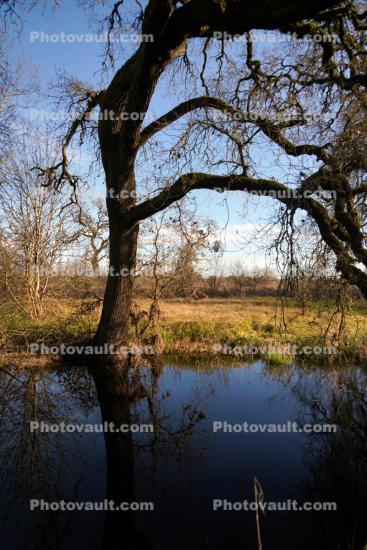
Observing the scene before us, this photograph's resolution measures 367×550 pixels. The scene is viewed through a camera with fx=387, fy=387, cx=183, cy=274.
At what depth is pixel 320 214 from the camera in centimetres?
646

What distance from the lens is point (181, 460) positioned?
5.36 meters

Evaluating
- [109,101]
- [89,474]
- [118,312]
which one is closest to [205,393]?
[118,312]

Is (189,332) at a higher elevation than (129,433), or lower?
higher

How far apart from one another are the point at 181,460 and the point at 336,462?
6.81 ft

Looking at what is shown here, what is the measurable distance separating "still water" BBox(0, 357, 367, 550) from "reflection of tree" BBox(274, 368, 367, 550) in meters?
0.02

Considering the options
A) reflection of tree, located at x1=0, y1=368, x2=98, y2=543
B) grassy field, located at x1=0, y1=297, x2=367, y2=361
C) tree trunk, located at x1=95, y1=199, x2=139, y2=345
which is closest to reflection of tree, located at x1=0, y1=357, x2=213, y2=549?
reflection of tree, located at x1=0, y1=368, x2=98, y2=543

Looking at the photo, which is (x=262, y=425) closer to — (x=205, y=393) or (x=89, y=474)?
(x=205, y=393)

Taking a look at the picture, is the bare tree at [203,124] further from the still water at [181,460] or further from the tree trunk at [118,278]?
the still water at [181,460]

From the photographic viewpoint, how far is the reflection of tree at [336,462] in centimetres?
376

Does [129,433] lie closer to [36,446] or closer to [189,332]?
[36,446]

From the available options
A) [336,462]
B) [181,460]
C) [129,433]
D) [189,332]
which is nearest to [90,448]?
[129,433]

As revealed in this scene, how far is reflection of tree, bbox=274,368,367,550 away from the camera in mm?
3760

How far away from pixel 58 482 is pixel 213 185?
6.12 meters

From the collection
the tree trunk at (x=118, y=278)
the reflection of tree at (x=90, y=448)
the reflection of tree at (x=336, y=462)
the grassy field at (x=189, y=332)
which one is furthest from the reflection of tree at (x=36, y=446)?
the reflection of tree at (x=336, y=462)
